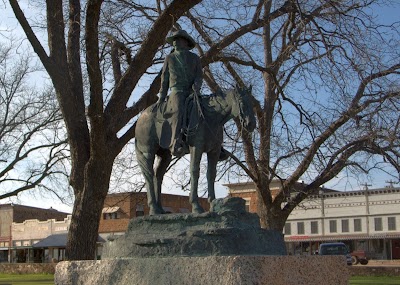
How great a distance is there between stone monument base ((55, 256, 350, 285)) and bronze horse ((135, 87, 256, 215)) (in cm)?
96

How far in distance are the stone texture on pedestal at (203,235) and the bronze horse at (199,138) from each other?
0.45m

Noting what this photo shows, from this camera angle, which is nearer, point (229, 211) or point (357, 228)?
point (229, 211)

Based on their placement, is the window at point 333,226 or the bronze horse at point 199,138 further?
the window at point 333,226

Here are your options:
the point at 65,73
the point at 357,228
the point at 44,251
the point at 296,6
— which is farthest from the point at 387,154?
the point at 44,251

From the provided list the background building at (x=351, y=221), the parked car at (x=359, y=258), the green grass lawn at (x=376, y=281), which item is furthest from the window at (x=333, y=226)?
the green grass lawn at (x=376, y=281)

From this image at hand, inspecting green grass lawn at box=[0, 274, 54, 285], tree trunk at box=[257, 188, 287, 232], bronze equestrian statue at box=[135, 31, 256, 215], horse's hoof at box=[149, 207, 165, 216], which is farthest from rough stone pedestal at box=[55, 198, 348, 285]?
green grass lawn at box=[0, 274, 54, 285]

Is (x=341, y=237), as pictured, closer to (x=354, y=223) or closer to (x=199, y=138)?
(x=354, y=223)

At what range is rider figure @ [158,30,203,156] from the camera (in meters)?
7.58

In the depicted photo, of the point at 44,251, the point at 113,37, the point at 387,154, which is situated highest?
the point at 113,37

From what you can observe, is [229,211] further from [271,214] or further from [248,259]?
[271,214]

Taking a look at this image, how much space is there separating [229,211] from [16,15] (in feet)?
32.5

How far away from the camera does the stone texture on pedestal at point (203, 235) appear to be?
21.5 ft

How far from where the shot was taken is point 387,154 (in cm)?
A: 2064

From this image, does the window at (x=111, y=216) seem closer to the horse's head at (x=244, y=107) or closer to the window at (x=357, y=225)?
the window at (x=357, y=225)
